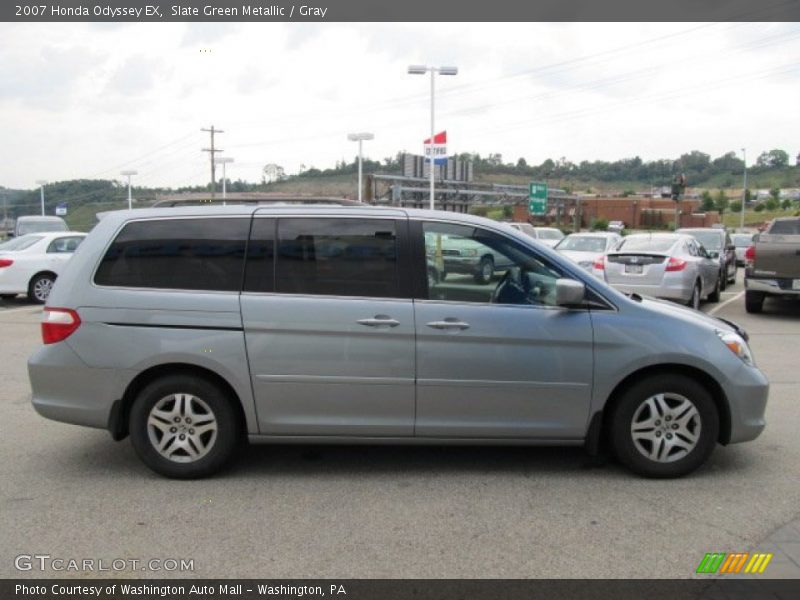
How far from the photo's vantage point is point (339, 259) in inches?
182

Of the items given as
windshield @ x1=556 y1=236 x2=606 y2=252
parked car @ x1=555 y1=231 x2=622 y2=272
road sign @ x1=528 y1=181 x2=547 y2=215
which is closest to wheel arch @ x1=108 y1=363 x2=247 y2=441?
parked car @ x1=555 y1=231 x2=622 y2=272

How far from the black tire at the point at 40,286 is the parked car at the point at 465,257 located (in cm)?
1270

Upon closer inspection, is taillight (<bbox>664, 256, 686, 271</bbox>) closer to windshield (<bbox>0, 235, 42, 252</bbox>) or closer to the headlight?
the headlight

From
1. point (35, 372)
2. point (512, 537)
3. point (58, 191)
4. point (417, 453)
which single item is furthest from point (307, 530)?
point (58, 191)

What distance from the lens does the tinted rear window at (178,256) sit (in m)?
4.66

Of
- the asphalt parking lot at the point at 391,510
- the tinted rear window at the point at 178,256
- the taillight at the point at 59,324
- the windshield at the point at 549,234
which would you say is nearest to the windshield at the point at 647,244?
the asphalt parking lot at the point at 391,510

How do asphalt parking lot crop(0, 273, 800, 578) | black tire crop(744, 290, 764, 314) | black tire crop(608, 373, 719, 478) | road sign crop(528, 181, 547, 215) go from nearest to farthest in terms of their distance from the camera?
asphalt parking lot crop(0, 273, 800, 578)
black tire crop(608, 373, 719, 478)
black tire crop(744, 290, 764, 314)
road sign crop(528, 181, 547, 215)

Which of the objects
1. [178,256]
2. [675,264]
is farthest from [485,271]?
[675,264]

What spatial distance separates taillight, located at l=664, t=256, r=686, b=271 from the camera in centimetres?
1241

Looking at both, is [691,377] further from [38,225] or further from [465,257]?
[38,225]

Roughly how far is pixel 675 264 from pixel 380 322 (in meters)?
9.40

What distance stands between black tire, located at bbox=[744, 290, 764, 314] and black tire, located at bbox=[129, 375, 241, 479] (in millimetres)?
11889

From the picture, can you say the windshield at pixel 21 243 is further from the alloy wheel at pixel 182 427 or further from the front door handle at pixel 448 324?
the front door handle at pixel 448 324
